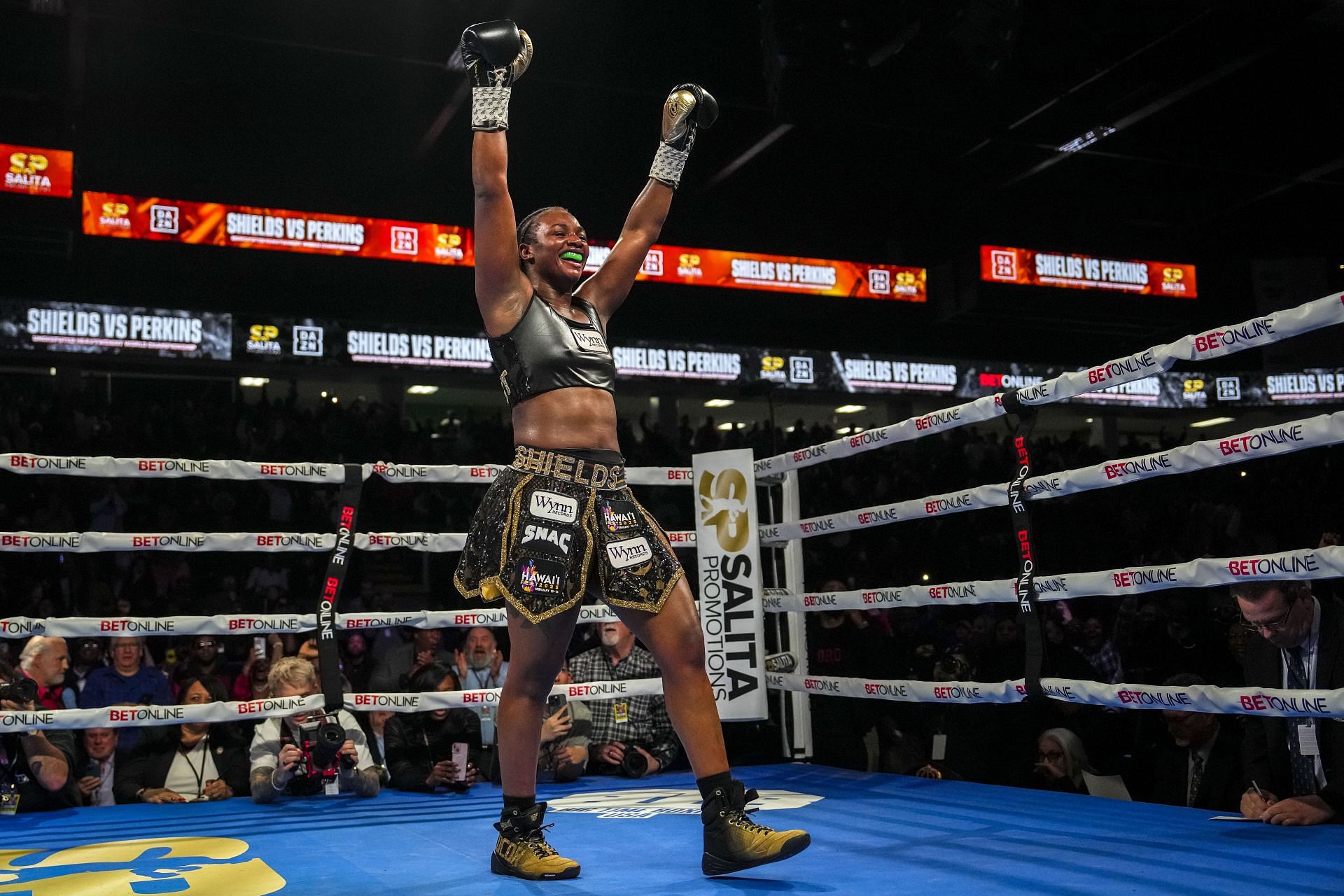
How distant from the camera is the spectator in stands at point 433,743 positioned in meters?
3.74

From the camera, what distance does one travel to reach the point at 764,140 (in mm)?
11430

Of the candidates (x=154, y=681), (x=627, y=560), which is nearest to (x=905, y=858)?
(x=627, y=560)

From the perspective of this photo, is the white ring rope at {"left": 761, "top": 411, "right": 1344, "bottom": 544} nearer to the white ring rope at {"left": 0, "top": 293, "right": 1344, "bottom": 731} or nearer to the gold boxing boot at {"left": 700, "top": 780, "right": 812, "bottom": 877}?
the white ring rope at {"left": 0, "top": 293, "right": 1344, "bottom": 731}

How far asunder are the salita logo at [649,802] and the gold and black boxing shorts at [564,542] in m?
0.89

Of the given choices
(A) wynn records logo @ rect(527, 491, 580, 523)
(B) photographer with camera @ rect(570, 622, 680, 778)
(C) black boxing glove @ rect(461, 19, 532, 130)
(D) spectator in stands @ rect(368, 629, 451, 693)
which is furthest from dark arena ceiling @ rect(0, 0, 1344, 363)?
(A) wynn records logo @ rect(527, 491, 580, 523)

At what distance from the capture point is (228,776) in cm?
390

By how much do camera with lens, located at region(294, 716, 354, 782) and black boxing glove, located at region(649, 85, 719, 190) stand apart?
1918mm

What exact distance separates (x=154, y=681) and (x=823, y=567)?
22.1 ft

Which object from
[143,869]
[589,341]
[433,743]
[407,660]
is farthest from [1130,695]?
[407,660]

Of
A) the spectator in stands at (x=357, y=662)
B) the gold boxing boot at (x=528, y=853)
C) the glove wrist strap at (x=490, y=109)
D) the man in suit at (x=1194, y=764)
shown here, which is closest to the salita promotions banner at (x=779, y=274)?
the spectator in stands at (x=357, y=662)

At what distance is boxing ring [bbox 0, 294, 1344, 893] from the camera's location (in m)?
2.16

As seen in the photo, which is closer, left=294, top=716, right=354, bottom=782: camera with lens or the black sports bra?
the black sports bra

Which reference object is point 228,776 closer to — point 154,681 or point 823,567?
point 154,681

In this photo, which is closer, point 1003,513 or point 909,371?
point 1003,513
